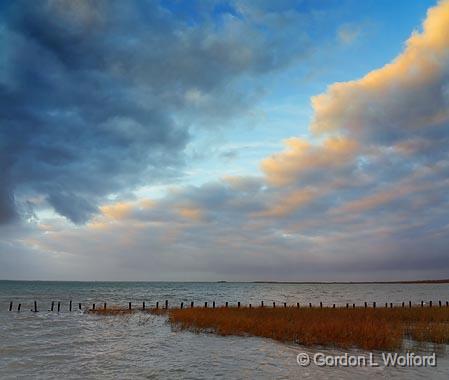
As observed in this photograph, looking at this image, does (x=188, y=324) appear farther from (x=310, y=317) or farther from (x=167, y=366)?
(x=167, y=366)

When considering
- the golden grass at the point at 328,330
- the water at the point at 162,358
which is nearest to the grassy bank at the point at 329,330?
the golden grass at the point at 328,330

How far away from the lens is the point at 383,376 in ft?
52.4

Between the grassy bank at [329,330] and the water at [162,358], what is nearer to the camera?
the water at [162,358]

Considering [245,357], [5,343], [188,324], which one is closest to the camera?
[245,357]

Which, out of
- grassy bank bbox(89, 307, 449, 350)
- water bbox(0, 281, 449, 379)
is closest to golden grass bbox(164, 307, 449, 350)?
grassy bank bbox(89, 307, 449, 350)

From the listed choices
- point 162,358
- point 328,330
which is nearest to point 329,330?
point 328,330

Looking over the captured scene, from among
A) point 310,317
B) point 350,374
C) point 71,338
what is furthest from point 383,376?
point 71,338

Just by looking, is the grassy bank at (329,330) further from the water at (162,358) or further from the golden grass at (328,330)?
the water at (162,358)

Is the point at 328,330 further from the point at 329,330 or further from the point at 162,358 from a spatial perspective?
the point at 162,358

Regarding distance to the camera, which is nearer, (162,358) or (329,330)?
(162,358)

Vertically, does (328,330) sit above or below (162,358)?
above

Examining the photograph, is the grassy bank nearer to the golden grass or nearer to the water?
the golden grass

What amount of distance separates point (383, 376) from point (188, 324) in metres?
18.9

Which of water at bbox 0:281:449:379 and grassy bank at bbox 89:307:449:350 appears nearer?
water at bbox 0:281:449:379
